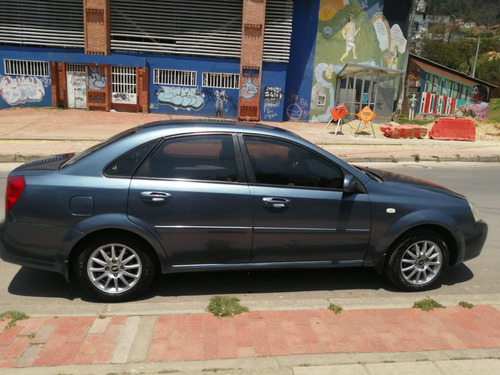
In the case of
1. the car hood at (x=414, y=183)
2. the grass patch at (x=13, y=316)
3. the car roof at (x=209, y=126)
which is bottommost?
the grass patch at (x=13, y=316)

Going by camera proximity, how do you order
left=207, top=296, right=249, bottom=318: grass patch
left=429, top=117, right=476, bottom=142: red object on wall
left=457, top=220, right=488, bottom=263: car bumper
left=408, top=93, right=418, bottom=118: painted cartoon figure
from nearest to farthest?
left=207, top=296, right=249, bottom=318: grass patch < left=457, top=220, right=488, bottom=263: car bumper < left=429, top=117, right=476, bottom=142: red object on wall < left=408, top=93, right=418, bottom=118: painted cartoon figure

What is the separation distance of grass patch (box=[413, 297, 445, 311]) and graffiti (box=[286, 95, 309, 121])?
21.7 meters

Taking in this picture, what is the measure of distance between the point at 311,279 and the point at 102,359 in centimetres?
226

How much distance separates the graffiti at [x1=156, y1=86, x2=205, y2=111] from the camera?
936 inches

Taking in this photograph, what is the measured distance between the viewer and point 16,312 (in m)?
3.58

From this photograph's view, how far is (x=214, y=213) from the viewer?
3852 millimetres

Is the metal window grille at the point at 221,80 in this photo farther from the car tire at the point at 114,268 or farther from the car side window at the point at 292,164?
the car tire at the point at 114,268

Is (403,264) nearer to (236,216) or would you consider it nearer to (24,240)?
(236,216)

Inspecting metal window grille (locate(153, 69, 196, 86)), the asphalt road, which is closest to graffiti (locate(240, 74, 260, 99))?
metal window grille (locate(153, 69, 196, 86))

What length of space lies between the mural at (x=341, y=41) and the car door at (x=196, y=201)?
72.3 ft

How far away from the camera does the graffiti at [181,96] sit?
78.0ft

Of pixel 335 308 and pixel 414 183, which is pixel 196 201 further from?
pixel 414 183

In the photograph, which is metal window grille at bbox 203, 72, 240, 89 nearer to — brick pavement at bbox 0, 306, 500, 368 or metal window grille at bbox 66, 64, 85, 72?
metal window grille at bbox 66, 64, 85, 72

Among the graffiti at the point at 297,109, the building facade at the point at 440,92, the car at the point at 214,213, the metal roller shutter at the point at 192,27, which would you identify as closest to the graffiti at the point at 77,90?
the metal roller shutter at the point at 192,27
